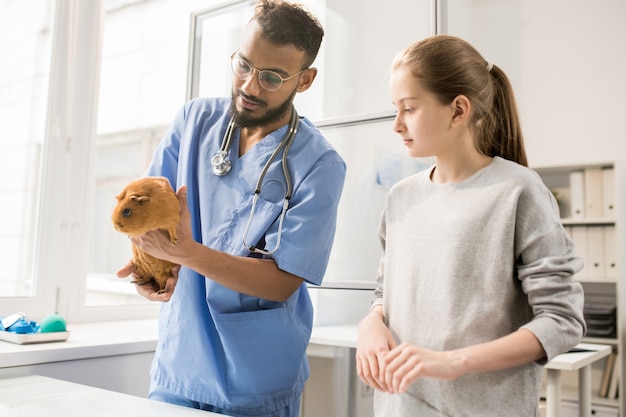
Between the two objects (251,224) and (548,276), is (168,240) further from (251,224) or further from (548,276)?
(548,276)

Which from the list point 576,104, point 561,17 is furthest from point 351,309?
point 561,17

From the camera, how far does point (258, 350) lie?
3.77 feet

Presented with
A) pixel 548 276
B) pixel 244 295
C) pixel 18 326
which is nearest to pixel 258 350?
pixel 244 295

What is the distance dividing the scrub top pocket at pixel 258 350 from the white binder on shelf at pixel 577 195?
271 cm

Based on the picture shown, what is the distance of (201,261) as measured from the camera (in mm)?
1017

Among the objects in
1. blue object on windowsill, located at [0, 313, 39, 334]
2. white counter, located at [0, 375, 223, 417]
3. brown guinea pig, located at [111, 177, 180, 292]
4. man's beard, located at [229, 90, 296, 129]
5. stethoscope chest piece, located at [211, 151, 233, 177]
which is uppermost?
man's beard, located at [229, 90, 296, 129]

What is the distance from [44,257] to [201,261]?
46.0 inches

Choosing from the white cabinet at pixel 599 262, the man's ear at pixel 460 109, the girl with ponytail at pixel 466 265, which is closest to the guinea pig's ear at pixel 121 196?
the girl with ponytail at pixel 466 265

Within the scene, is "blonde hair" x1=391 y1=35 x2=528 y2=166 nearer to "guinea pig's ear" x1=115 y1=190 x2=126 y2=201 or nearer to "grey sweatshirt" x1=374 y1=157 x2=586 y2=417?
"grey sweatshirt" x1=374 y1=157 x2=586 y2=417

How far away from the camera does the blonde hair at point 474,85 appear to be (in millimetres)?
907

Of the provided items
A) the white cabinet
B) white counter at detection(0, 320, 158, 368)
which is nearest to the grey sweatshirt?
white counter at detection(0, 320, 158, 368)

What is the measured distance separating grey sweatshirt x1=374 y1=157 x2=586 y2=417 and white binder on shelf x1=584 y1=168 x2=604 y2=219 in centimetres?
274

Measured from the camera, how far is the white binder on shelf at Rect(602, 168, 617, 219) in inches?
128

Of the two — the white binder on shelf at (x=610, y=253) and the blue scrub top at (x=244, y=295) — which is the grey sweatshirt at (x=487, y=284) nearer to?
the blue scrub top at (x=244, y=295)
